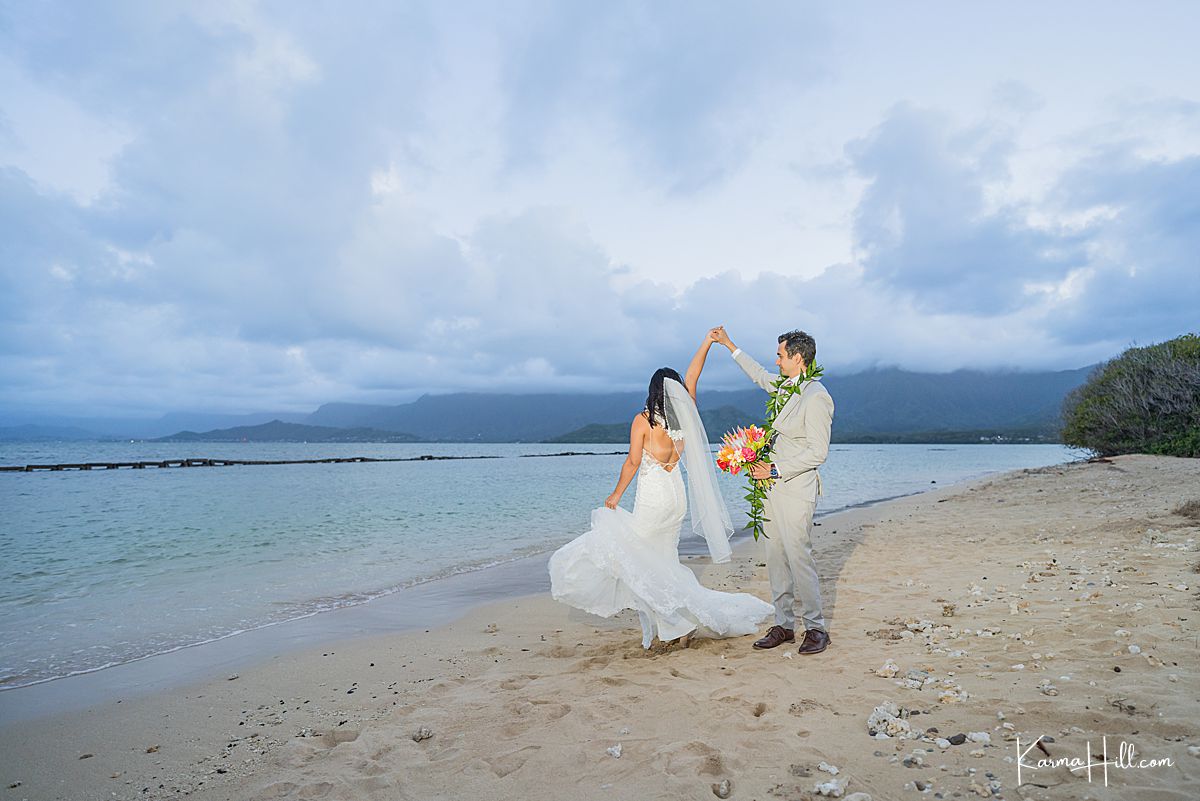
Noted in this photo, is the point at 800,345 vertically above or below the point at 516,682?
above

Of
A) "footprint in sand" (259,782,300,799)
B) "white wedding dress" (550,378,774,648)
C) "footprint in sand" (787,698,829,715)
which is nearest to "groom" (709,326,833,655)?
"white wedding dress" (550,378,774,648)

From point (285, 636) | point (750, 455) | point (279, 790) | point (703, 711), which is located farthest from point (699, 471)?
point (285, 636)

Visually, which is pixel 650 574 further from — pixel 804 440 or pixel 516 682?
pixel 804 440

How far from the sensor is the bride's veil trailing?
6781 millimetres

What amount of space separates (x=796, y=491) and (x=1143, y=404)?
3585 cm

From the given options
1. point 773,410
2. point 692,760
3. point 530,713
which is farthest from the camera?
point 773,410

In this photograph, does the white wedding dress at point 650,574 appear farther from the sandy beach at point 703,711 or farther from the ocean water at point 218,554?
the ocean water at point 218,554

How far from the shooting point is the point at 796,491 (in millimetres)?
5902

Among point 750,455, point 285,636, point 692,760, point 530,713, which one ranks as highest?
point 750,455

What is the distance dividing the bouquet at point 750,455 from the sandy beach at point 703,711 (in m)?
1.50

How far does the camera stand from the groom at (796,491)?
585 centimetres

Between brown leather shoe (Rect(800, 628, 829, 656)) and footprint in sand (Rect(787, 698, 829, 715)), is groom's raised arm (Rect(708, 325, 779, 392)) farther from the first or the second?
footprint in sand (Rect(787, 698, 829, 715))

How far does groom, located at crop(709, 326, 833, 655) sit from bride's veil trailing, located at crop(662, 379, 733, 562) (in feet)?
2.75

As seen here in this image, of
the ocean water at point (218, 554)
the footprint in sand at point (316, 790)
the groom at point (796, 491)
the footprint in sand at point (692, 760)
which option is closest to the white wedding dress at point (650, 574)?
the groom at point (796, 491)
